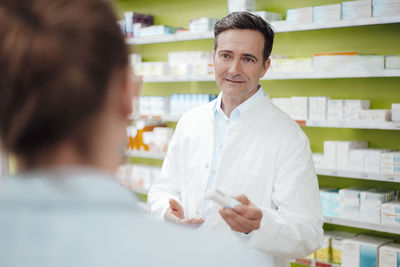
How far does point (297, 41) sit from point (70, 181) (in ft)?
13.3

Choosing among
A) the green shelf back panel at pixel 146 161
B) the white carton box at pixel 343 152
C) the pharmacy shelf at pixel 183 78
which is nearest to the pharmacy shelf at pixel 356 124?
the white carton box at pixel 343 152

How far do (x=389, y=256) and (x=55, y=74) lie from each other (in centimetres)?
354

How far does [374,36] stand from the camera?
4000 mm

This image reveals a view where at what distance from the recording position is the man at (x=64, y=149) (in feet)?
1.98

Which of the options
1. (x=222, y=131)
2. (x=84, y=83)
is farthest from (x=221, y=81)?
(x=84, y=83)

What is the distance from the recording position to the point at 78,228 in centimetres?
61

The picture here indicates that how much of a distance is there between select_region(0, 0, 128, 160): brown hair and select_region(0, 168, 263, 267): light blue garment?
0.07 metres

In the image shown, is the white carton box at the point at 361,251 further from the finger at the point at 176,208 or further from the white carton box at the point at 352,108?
the finger at the point at 176,208

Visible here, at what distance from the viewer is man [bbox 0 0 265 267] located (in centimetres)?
60

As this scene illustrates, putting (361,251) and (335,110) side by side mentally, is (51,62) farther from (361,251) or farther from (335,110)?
(361,251)

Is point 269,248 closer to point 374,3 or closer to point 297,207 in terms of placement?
point 297,207

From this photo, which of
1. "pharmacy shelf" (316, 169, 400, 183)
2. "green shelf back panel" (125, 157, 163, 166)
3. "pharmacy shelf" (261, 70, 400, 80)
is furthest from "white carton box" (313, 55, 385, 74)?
"green shelf back panel" (125, 157, 163, 166)

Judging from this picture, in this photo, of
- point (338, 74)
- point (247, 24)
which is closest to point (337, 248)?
point (338, 74)

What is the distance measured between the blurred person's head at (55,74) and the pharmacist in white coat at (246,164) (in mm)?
1255
